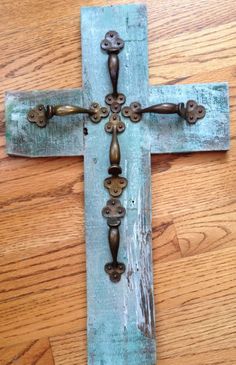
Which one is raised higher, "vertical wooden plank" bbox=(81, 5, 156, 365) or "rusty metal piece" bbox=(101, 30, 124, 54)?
"rusty metal piece" bbox=(101, 30, 124, 54)

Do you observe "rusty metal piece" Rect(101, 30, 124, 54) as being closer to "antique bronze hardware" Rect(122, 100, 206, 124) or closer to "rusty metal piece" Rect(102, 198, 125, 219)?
"antique bronze hardware" Rect(122, 100, 206, 124)

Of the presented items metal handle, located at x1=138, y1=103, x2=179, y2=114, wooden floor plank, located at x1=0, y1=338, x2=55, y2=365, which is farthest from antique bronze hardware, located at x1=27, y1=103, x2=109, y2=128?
wooden floor plank, located at x1=0, y1=338, x2=55, y2=365

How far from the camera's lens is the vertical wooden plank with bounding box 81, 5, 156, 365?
959mm

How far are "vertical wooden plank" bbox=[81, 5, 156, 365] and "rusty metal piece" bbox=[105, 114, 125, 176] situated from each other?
0.05ft

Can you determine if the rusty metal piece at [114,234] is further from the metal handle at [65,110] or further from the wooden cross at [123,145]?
the metal handle at [65,110]

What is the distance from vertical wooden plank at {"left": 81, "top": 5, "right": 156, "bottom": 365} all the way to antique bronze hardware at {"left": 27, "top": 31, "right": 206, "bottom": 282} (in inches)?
0.5

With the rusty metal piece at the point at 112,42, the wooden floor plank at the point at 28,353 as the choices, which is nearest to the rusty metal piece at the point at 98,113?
the rusty metal piece at the point at 112,42

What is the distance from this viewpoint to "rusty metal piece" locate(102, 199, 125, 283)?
3.13 ft

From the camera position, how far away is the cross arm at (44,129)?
1009mm


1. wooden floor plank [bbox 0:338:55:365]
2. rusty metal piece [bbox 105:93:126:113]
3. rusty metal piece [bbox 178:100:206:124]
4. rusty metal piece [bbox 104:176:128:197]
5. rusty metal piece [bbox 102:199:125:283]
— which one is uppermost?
rusty metal piece [bbox 105:93:126:113]

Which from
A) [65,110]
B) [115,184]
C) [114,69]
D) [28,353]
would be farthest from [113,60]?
[28,353]

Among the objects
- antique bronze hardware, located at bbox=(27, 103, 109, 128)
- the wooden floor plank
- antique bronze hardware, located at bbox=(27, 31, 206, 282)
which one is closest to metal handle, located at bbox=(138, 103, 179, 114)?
antique bronze hardware, located at bbox=(27, 31, 206, 282)

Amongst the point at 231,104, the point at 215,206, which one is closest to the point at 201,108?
the point at 231,104

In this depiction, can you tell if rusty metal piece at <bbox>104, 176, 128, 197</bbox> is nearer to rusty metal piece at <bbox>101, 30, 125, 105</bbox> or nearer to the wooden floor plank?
rusty metal piece at <bbox>101, 30, 125, 105</bbox>
